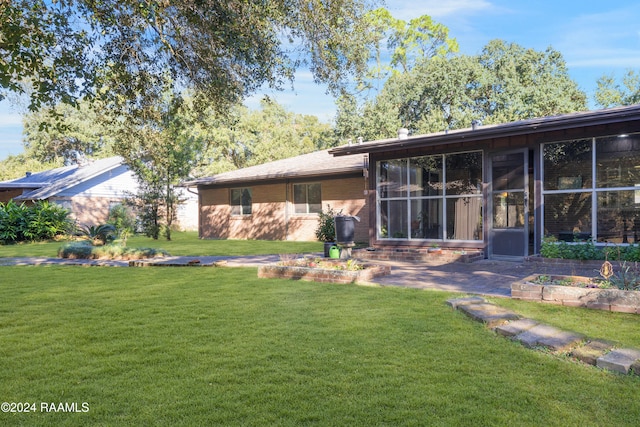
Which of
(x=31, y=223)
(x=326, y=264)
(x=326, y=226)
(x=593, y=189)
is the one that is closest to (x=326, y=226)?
(x=326, y=226)

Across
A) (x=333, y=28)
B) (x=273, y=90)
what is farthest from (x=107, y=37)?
(x=333, y=28)

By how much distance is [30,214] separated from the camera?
20.2m

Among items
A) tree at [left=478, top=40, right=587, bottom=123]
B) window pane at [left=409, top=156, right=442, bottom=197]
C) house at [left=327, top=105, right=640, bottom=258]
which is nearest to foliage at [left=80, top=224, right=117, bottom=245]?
house at [left=327, top=105, right=640, bottom=258]

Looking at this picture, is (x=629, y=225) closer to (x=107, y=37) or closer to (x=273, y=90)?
(x=273, y=90)

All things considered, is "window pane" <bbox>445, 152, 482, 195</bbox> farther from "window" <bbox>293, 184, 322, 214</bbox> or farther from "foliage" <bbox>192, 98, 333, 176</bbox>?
"foliage" <bbox>192, 98, 333, 176</bbox>

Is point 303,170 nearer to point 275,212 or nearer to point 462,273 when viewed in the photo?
point 275,212

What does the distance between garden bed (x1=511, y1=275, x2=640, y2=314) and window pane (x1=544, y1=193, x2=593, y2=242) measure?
3.46m

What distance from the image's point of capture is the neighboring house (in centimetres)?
1689

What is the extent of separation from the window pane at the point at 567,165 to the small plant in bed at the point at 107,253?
10503 mm

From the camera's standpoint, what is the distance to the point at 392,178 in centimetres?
1245

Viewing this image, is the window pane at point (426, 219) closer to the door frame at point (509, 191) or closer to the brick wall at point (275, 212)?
the door frame at point (509, 191)

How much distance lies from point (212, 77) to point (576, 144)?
7467mm

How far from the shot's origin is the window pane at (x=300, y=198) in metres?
18.7

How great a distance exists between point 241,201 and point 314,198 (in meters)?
4.47
